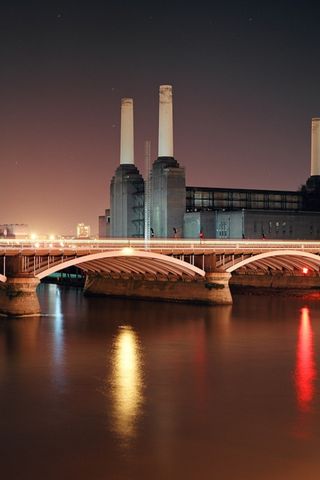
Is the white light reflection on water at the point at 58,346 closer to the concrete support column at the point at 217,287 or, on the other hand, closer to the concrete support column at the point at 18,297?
the concrete support column at the point at 18,297

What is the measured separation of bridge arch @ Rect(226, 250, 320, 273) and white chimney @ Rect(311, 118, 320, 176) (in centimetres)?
2992

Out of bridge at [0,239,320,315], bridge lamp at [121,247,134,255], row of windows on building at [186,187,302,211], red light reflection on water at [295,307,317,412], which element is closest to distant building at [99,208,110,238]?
row of windows on building at [186,187,302,211]

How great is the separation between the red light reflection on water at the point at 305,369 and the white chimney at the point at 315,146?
4874cm

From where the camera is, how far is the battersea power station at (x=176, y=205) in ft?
281

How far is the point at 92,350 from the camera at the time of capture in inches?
1451

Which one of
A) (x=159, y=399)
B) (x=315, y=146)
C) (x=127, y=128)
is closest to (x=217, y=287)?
(x=159, y=399)

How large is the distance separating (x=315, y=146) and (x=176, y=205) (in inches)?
659

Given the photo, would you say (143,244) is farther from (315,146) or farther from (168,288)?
(315,146)

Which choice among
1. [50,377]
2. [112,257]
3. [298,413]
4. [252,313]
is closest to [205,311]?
[252,313]

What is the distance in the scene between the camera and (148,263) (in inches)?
2168

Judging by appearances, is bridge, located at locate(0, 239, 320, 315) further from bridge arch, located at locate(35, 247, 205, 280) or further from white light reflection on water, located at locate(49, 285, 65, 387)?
white light reflection on water, located at locate(49, 285, 65, 387)

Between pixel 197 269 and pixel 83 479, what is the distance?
114ft

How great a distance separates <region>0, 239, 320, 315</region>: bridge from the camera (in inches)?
1800

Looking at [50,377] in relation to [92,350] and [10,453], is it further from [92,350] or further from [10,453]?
[10,453]
